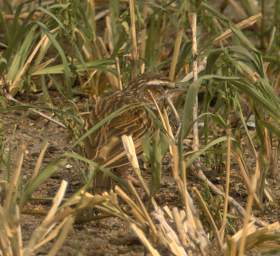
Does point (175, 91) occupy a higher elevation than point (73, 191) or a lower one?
higher

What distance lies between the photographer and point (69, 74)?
18.2ft

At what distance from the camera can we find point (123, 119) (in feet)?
17.0

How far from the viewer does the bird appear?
16.0ft

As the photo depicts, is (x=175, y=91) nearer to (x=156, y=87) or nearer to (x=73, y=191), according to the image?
(x=156, y=87)

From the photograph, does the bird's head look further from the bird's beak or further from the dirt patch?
the dirt patch

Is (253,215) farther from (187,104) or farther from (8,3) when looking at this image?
(8,3)

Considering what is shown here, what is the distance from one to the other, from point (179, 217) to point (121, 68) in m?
1.89

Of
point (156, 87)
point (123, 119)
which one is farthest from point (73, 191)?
point (156, 87)

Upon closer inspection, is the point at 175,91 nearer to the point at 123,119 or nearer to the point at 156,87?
the point at 156,87

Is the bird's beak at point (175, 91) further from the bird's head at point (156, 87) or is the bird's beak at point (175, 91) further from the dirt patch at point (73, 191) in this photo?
the dirt patch at point (73, 191)

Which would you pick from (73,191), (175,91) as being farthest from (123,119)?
(175,91)

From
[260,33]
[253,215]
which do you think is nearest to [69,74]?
[253,215]

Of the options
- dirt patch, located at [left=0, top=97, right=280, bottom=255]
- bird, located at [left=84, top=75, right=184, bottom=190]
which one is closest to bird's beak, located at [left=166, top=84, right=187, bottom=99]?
bird, located at [left=84, top=75, right=184, bottom=190]

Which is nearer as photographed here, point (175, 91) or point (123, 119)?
point (123, 119)
